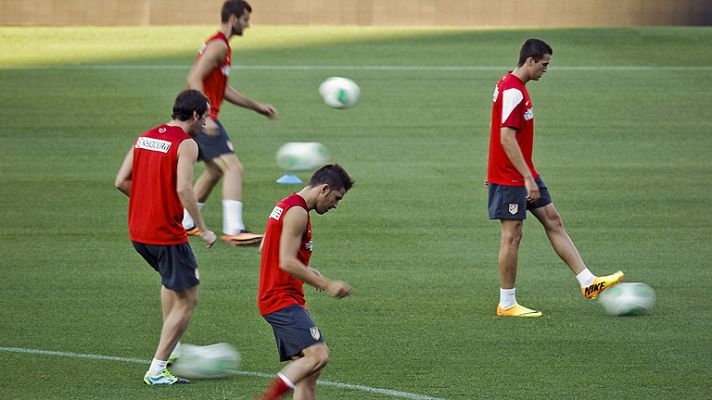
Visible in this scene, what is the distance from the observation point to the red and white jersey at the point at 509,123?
34.2 ft

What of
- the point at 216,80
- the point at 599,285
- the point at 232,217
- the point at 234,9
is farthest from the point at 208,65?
the point at 599,285

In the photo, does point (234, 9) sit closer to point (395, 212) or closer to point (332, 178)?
point (395, 212)

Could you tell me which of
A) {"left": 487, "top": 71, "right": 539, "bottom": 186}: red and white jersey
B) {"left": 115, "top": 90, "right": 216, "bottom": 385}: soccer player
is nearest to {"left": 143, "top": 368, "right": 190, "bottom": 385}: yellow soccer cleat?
{"left": 115, "top": 90, "right": 216, "bottom": 385}: soccer player

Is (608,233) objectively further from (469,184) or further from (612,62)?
(612,62)

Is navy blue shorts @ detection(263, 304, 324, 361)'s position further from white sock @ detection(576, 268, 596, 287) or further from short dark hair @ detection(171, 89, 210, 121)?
white sock @ detection(576, 268, 596, 287)

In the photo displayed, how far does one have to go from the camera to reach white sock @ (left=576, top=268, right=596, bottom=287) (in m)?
10.9

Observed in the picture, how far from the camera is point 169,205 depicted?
8758 mm

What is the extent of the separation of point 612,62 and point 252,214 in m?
12.0

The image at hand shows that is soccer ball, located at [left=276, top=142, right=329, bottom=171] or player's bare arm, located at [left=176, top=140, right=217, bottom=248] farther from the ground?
player's bare arm, located at [left=176, top=140, right=217, bottom=248]

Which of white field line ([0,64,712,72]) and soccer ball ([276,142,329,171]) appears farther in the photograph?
white field line ([0,64,712,72])

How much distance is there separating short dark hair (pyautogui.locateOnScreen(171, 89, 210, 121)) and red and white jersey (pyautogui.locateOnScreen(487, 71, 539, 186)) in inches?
111

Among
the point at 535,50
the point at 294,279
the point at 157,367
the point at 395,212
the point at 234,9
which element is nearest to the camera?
the point at 294,279

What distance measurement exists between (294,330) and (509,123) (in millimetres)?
3523

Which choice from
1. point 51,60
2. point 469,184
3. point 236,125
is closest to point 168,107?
point 236,125
